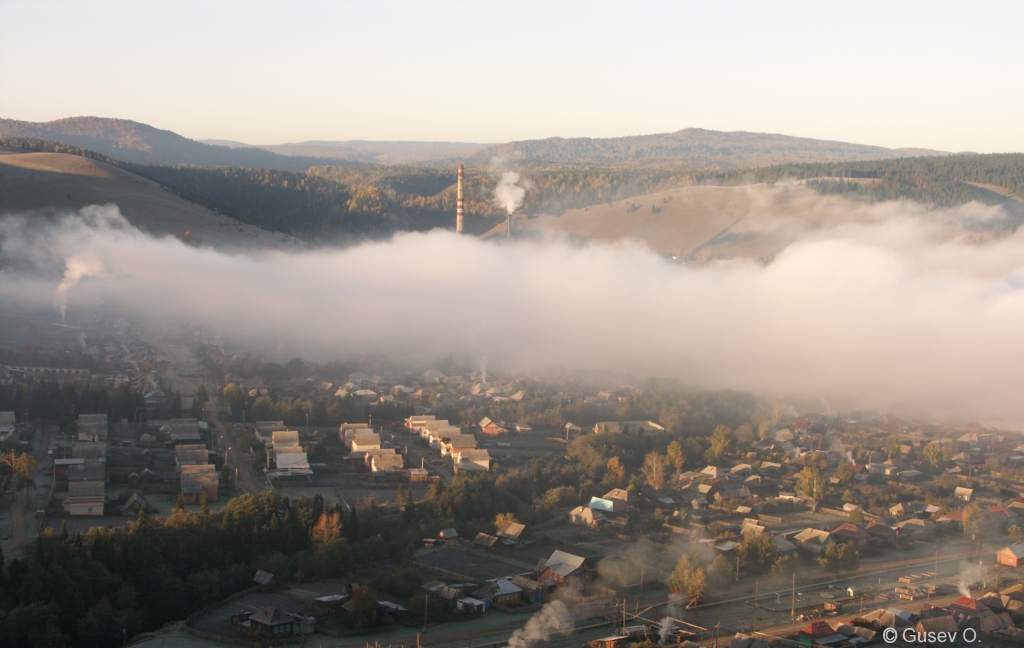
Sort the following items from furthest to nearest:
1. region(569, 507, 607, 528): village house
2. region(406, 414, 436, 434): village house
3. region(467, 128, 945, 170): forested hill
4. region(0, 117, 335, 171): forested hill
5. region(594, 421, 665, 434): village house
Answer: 1. region(467, 128, 945, 170): forested hill
2. region(0, 117, 335, 171): forested hill
3. region(406, 414, 436, 434): village house
4. region(594, 421, 665, 434): village house
5. region(569, 507, 607, 528): village house

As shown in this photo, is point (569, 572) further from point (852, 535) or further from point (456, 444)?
point (456, 444)

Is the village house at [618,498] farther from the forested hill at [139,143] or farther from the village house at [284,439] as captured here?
the forested hill at [139,143]

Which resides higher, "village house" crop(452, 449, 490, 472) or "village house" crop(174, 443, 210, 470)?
"village house" crop(174, 443, 210, 470)

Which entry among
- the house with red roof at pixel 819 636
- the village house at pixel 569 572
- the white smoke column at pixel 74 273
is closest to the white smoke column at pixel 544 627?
the village house at pixel 569 572

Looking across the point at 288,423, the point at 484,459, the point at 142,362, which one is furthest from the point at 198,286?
the point at 484,459

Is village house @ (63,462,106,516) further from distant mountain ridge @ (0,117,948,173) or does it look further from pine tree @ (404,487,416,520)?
distant mountain ridge @ (0,117,948,173)

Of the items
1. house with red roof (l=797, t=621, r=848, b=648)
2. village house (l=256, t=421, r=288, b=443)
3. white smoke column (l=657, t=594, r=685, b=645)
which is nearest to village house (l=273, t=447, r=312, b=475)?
village house (l=256, t=421, r=288, b=443)
